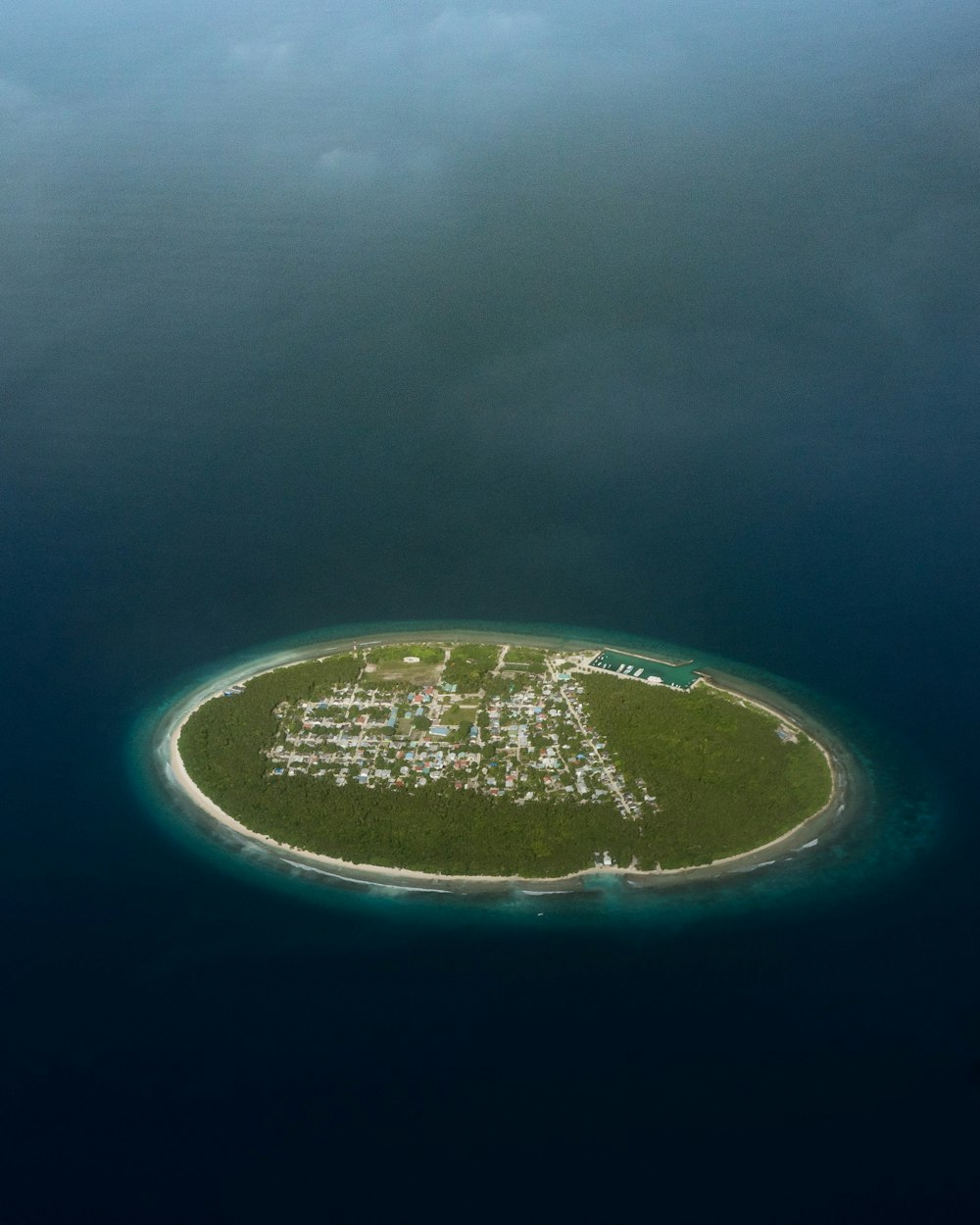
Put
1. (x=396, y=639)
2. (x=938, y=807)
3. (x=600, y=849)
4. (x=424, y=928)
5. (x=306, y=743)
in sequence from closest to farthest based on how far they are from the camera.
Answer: (x=424, y=928)
(x=600, y=849)
(x=938, y=807)
(x=306, y=743)
(x=396, y=639)

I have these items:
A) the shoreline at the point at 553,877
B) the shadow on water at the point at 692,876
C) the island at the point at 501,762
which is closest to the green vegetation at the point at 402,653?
the island at the point at 501,762

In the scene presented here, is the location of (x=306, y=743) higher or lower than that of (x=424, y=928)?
higher

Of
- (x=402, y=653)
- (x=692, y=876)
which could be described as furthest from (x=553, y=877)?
(x=402, y=653)

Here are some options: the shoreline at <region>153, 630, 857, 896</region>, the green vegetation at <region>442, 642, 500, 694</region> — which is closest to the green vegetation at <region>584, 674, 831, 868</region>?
the shoreline at <region>153, 630, 857, 896</region>

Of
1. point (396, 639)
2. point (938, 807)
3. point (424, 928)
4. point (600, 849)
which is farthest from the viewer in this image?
point (396, 639)

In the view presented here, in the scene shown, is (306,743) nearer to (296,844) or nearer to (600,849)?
(296,844)

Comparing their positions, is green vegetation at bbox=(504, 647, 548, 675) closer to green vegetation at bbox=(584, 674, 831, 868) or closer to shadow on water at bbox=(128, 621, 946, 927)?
green vegetation at bbox=(584, 674, 831, 868)

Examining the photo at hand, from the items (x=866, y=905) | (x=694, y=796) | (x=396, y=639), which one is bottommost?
(x=866, y=905)

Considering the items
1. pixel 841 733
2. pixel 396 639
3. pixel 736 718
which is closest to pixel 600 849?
pixel 736 718
